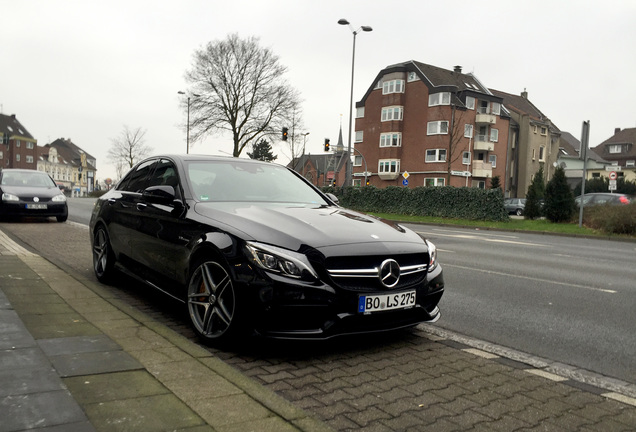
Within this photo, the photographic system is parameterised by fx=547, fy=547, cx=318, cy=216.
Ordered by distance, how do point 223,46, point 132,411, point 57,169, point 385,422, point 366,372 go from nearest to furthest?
point 132,411 < point 385,422 < point 366,372 < point 223,46 < point 57,169

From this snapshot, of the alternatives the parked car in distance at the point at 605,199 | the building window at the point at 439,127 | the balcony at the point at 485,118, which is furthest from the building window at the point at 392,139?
the parked car in distance at the point at 605,199

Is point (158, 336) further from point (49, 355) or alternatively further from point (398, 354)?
point (398, 354)

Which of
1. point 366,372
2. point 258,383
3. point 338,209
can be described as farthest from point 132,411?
point 338,209

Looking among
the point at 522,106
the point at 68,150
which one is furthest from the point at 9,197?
the point at 68,150

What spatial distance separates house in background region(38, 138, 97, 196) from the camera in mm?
127062

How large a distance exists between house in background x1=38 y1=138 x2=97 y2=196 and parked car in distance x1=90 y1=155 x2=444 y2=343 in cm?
12359

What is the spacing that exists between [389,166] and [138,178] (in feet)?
174

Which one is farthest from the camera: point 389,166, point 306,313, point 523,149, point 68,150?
point 68,150

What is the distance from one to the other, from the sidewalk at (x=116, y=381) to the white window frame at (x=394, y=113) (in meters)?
54.9

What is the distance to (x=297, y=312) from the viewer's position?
3.70m

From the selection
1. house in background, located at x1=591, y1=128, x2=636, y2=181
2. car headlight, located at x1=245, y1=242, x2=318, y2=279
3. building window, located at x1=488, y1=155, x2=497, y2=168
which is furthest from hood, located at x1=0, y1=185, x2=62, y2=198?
house in background, located at x1=591, y1=128, x2=636, y2=181

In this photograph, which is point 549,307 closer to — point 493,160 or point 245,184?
point 245,184

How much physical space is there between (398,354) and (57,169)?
141429mm

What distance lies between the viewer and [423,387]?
350 centimetres
